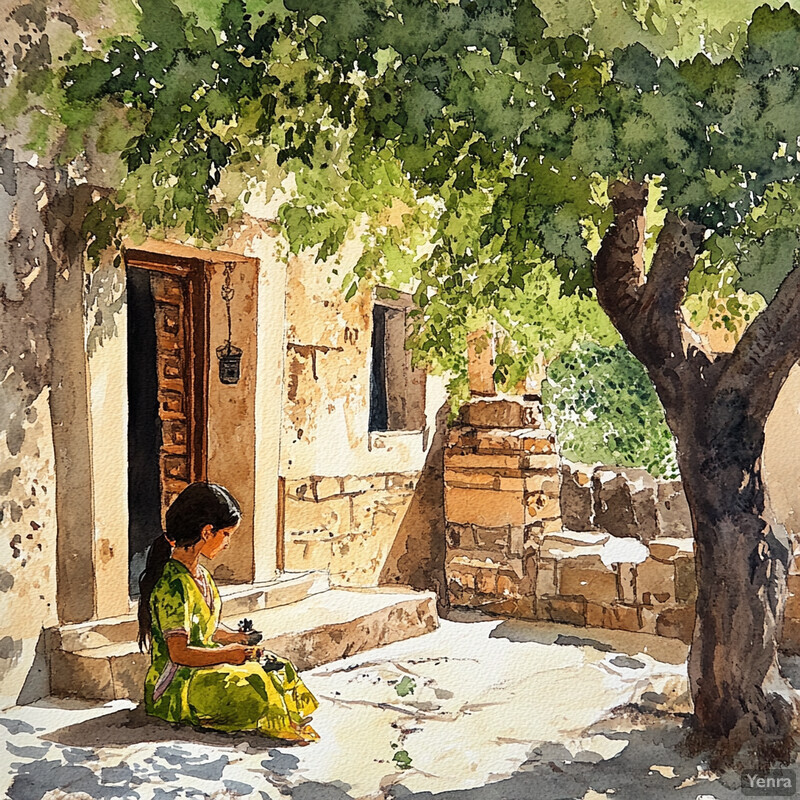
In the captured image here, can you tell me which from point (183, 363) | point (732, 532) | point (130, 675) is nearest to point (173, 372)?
point (183, 363)

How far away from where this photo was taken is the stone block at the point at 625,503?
5.99m

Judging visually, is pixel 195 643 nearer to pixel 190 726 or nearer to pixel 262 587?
pixel 190 726

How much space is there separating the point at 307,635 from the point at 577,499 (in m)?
2.50

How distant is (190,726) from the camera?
134 inches

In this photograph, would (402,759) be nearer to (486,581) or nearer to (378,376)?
(486,581)

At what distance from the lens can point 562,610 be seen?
209 inches

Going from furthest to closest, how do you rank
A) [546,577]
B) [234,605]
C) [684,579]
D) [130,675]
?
[546,577] < [684,579] < [234,605] < [130,675]

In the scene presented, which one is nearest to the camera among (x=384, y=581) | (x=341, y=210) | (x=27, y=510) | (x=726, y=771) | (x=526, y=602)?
(x=726, y=771)

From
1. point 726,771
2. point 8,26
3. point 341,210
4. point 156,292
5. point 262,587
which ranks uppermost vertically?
point 8,26

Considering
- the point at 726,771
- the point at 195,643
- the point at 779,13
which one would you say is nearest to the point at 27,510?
the point at 195,643

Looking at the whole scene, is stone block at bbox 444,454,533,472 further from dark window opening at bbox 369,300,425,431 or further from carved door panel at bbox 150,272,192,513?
carved door panel at bbox 150,272,192,513

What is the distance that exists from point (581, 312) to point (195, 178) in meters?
3.25

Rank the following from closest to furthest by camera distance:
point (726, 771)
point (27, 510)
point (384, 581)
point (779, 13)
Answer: point (779, 13)
point (726, 771)
point (27, 510)
point (384, 581)

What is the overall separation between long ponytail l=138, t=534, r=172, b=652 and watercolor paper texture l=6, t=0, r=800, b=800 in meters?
0.04
